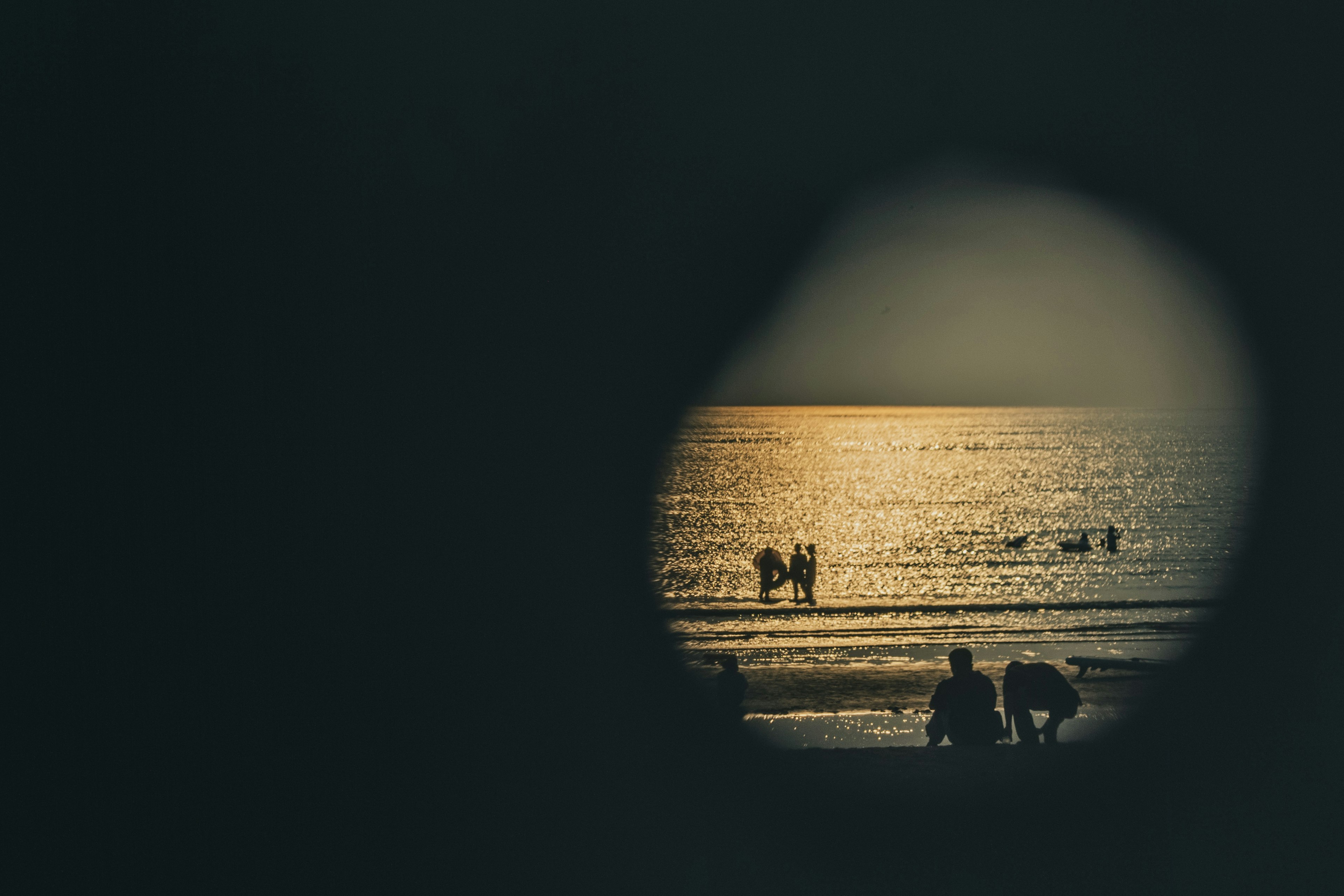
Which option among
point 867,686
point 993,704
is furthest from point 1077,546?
point 993,704

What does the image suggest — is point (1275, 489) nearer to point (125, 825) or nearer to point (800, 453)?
point (125, 825)

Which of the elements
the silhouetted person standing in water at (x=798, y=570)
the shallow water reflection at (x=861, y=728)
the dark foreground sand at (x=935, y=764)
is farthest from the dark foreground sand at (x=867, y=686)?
the silhouetted person standing in water at (x=798, y=570)

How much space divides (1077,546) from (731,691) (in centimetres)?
3638

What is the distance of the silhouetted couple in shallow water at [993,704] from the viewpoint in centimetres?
755

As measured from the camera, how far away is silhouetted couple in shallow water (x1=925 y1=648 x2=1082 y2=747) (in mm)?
7547

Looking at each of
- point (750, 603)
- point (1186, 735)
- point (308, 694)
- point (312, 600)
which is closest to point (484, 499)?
point (312, 600)

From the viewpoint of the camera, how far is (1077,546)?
41.5 metres

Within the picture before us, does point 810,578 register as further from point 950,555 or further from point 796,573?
point 950,555

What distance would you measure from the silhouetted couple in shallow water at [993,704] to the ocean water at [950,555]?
32.2 feet

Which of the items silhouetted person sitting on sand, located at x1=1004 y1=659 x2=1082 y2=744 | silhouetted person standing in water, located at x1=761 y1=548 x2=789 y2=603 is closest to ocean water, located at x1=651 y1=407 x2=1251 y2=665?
silhouetted person standing in water, located at x1=761 y1=548 x2=789 y2=603

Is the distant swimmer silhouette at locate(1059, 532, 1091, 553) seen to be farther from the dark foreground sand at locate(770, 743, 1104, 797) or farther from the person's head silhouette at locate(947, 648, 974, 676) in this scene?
the dark foreground sand at locate(770, 743, 1104, 797)

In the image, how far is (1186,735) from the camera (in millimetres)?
6277

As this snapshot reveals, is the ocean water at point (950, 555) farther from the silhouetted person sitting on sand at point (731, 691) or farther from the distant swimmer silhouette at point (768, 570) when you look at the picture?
the silhouetted person sitting on sand at point (731, 691)

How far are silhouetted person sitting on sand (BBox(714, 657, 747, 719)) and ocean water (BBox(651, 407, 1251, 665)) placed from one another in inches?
306
